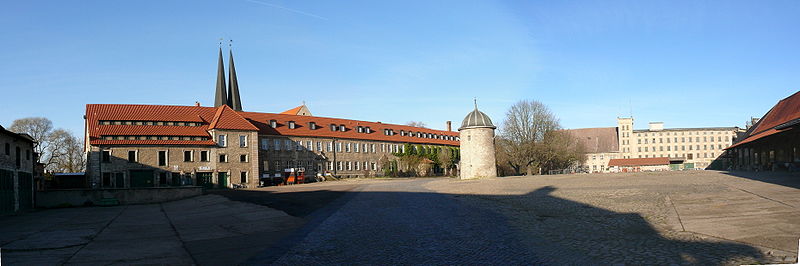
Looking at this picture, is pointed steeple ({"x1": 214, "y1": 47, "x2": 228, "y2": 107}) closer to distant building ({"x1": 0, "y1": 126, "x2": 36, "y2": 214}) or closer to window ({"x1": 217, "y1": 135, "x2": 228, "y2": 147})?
window ({"x1": 217, "y1": 135, "x2": 228, "y2": 147})

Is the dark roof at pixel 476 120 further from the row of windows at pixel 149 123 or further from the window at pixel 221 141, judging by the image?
the row of windows at pixel 149 123

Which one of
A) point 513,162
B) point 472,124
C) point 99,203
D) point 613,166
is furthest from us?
point 613,166

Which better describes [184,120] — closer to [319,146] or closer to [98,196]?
[319,146]

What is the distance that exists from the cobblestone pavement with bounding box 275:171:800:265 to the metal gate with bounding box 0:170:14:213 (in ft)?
55.0

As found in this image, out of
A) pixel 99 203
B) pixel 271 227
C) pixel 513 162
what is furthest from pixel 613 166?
pixel 271 227

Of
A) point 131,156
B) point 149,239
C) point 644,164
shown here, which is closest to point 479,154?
point 131,156

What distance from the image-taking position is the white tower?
54.7 meters

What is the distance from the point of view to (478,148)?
55000mm

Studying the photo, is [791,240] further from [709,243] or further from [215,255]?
[215,255]

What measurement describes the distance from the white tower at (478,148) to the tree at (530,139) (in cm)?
1556

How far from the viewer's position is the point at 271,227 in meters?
17.8

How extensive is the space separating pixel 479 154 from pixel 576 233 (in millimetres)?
41302

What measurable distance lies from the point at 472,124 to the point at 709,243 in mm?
44028

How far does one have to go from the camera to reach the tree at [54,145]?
245 feet
